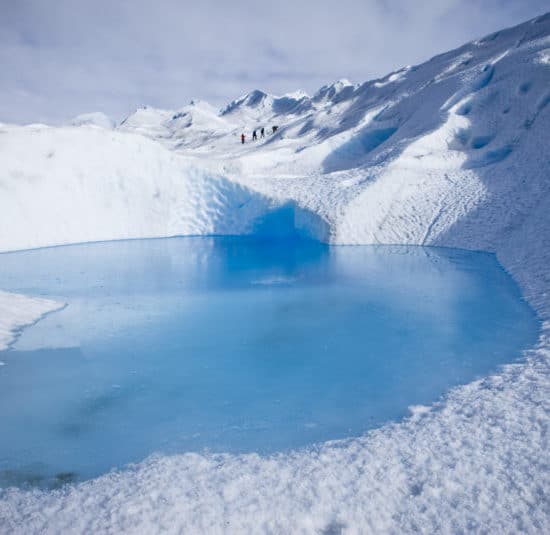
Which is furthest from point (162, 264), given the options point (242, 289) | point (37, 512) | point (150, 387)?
point (37, 512)

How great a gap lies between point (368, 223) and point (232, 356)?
9.11 m

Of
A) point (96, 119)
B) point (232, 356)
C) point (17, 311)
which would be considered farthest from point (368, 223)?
point (96, 119)

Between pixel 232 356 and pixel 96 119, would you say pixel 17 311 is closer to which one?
pixel 232 356

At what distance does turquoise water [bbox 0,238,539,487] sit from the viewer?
3283 millimetres

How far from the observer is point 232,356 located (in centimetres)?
479

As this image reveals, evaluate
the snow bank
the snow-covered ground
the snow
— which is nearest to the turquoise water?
the snow bank

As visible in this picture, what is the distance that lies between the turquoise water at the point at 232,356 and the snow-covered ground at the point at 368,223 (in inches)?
12.2

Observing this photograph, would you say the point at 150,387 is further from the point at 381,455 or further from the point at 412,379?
the point at 412,379

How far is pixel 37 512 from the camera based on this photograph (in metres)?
2.52

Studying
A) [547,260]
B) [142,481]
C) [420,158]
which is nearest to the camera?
[142,481]

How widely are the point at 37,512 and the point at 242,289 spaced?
18.0ft

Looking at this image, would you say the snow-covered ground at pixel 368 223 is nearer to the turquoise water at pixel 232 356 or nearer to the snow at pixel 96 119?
the turquoise water at pixel 232 356

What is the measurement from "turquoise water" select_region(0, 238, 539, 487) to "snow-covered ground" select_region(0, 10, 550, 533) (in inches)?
12.2

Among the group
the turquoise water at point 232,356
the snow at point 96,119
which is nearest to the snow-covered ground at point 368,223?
the turquoise water at point 232,356
